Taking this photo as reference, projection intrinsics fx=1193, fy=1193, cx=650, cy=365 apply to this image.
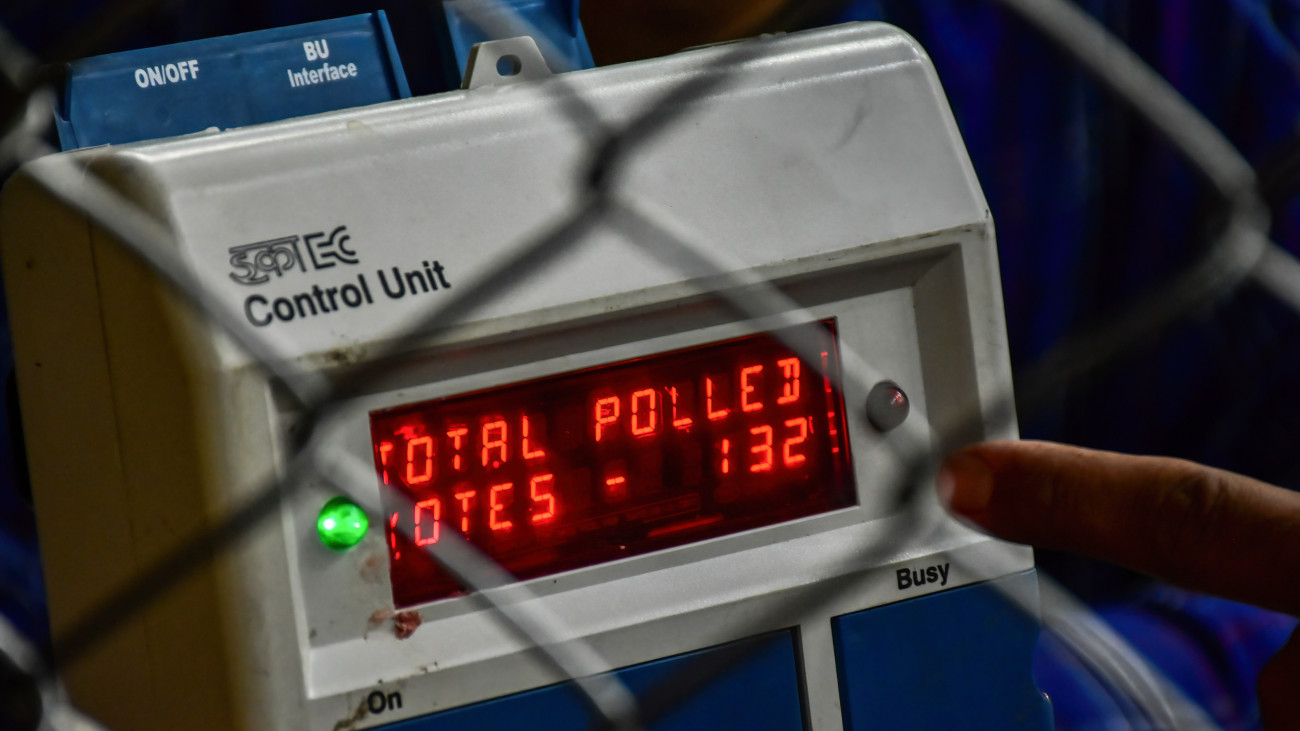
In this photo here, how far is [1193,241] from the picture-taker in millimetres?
1593

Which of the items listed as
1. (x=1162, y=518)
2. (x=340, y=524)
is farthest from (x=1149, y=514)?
(x=340, y=524)

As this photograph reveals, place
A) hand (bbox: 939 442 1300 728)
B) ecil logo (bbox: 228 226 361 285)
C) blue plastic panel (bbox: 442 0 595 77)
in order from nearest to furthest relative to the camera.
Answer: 1. hand (bbox: 939 442 1300 728)
2. ecil logo (bbox: 228 226 361 285)
3. blue plastic panel (bbox: 442 0 595 77)

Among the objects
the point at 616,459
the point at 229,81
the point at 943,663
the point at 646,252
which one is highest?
the point at 229,81

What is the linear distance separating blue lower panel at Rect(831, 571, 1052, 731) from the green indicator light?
0.30 m

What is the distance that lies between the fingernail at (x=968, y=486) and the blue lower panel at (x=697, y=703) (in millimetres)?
187

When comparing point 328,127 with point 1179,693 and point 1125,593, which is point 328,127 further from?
point 1125,593

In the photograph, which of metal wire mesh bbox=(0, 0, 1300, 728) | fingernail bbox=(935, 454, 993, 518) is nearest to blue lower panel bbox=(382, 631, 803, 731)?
metal wire mesh bbox=(0, 0, 1300, 728)

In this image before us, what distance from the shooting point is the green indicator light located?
0.65 metres

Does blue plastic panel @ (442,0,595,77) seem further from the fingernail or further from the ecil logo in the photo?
the fingernail

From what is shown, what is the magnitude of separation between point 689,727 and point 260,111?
0.49 meters

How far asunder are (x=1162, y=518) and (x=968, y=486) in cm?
9

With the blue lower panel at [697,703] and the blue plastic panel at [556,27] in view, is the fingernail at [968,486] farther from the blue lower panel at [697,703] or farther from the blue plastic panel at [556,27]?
the blue plastic panel at [556,27]

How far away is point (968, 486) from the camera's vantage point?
0.57m

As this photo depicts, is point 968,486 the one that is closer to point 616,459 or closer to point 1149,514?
point 1149,514
